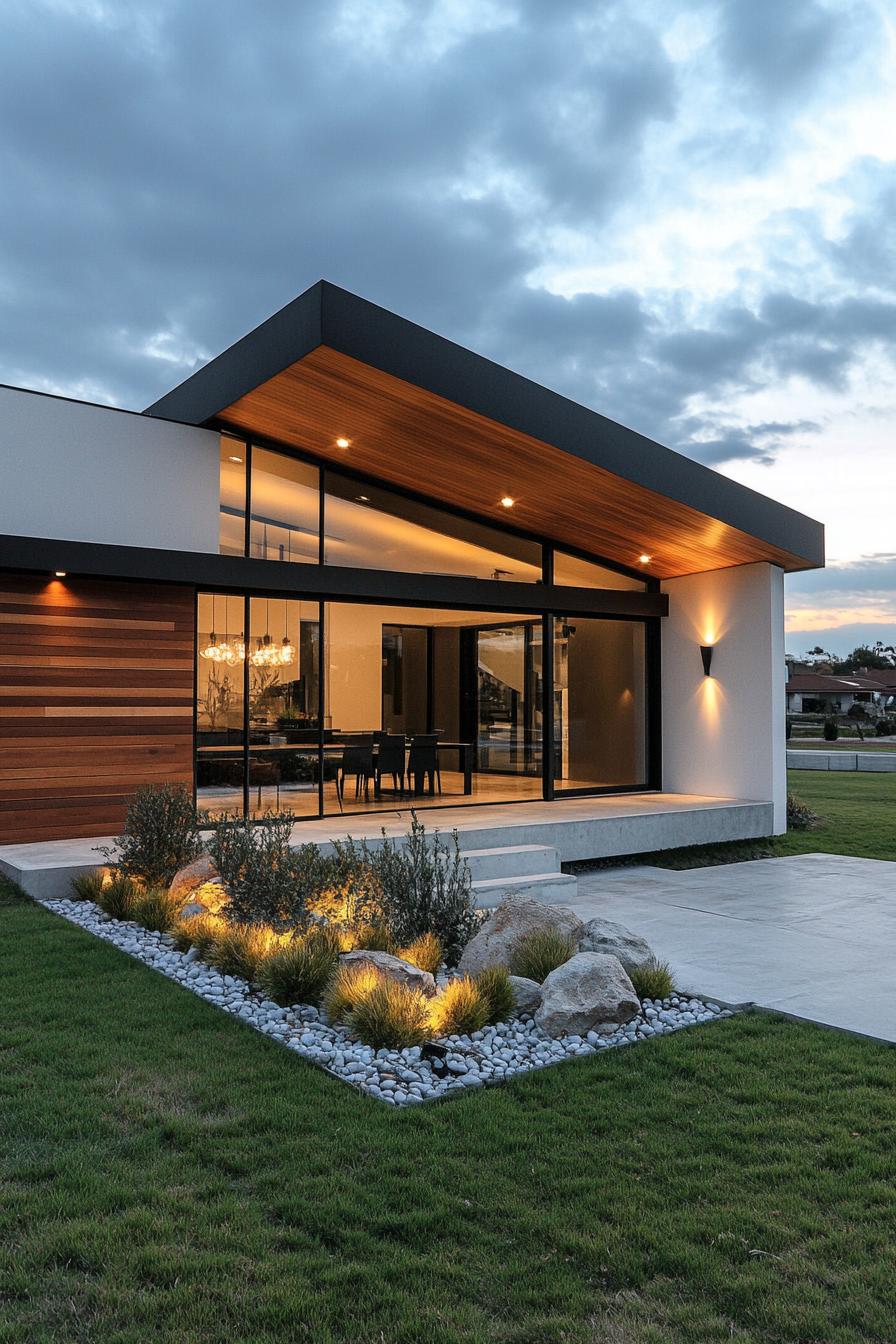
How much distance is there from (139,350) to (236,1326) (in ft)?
86.6

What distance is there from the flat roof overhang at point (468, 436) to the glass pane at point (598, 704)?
126cm

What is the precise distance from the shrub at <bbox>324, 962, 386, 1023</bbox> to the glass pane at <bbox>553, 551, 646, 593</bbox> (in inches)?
326

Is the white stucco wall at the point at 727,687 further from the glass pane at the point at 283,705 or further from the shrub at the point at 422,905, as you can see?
the shrub at the point at 422,905

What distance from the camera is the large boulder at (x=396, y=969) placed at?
4.77m

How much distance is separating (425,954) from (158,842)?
2811 mm

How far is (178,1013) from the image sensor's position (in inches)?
189

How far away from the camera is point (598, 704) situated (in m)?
12.9

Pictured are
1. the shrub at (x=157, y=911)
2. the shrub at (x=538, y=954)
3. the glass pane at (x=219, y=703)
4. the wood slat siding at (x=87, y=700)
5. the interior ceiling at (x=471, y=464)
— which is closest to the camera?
the shrub at (x=538, y=954)

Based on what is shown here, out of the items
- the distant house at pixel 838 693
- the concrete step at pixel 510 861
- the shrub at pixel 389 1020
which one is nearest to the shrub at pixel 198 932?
the shrub at pixel 389 1020

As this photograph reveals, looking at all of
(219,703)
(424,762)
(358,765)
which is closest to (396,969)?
(219,703)

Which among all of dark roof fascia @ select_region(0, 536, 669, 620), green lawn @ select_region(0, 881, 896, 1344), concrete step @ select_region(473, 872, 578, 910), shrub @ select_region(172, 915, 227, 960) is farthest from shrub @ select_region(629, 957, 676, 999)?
dark roof fascia @ select_region(0, 536, 669, 620)

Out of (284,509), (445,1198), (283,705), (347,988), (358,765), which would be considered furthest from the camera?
(358,765)

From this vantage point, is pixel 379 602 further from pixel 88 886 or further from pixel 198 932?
pixel 198 932

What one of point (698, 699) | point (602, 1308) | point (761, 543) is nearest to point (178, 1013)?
point (602, 1308)
